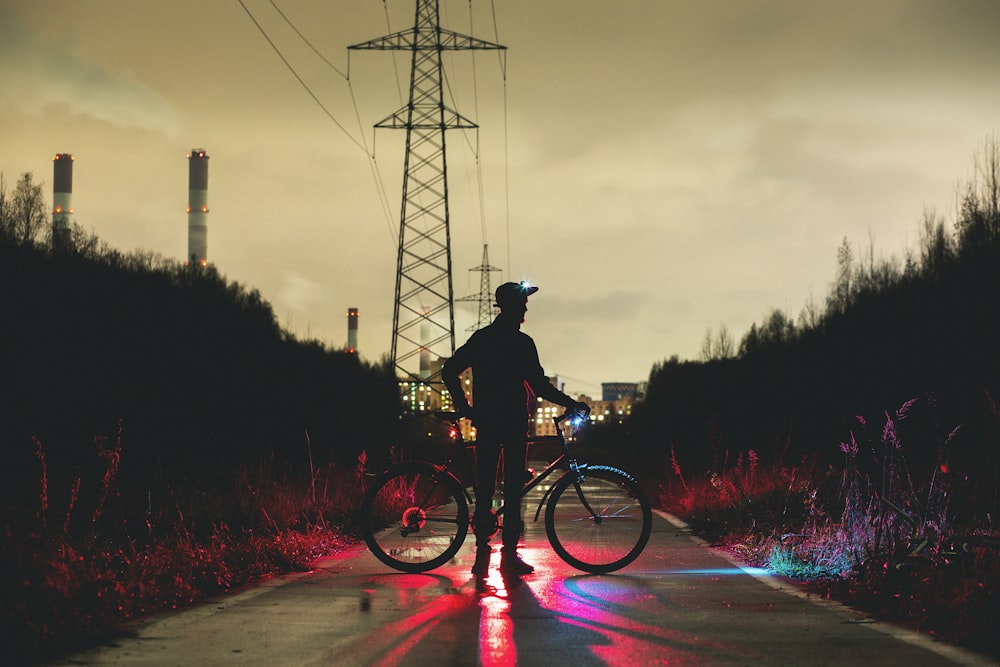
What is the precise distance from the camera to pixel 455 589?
7836mm

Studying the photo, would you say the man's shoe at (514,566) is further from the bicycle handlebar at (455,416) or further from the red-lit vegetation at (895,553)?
the red-lit vegetation at (895,553)

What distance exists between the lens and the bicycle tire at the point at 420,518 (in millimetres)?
8867

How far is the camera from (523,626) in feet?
20.8

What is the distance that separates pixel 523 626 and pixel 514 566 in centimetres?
246

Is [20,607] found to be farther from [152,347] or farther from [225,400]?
[225,400]

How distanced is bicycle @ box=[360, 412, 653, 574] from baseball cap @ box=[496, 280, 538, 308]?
92 cm

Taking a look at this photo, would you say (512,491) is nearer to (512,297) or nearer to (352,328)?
(512,297)

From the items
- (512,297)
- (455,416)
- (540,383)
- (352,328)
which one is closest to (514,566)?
(455,416)

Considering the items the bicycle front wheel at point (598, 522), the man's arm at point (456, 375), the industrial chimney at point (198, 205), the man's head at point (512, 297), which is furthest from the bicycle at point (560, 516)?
the industrial chimney at point (198, 205)

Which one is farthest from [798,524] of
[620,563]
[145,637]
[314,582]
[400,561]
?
[145,637]

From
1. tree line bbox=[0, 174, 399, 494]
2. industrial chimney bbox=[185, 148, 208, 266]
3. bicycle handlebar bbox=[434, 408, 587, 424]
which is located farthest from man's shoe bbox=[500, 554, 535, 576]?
industrial chimney bbox=[185, 148, 208, 266]

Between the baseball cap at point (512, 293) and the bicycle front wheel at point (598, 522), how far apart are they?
1346 millimetres

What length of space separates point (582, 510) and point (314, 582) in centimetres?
202

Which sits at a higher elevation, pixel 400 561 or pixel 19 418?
pixel 19 418
